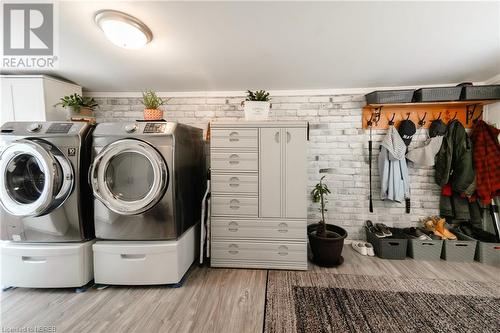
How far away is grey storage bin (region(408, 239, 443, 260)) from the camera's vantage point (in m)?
2.17

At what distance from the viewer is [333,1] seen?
50.4 inches

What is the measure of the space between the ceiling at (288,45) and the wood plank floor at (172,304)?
196 centimetres

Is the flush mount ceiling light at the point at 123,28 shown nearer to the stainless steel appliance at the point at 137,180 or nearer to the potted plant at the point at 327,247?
the stainless steel appliance at the point at 137,180

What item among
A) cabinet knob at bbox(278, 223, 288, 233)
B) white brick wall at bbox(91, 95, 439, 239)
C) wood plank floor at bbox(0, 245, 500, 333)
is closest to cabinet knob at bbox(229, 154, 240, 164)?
cabinet knob at bbox(278, 223, 288, 233)

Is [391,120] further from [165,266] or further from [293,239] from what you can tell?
[165,266]

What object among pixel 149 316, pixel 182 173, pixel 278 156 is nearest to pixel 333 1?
pixel 278 156

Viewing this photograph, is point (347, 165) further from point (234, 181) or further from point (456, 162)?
point (234, 181)

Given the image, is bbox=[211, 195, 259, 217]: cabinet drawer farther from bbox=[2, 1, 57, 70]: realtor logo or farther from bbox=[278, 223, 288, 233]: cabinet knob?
bbox=[2, 1, 57, 70]: realtor logo

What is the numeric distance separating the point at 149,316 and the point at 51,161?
4.53ft

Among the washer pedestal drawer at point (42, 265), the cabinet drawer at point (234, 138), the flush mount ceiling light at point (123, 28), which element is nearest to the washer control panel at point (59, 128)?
the flush mount ceiling light at point (123, 28)

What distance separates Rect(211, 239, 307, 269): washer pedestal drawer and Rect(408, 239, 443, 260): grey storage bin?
1.24m

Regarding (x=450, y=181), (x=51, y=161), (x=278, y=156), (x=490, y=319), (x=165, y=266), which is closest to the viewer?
(x=490, y=319)

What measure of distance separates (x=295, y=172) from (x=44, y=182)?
2132 mm

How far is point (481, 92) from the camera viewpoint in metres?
2.08
